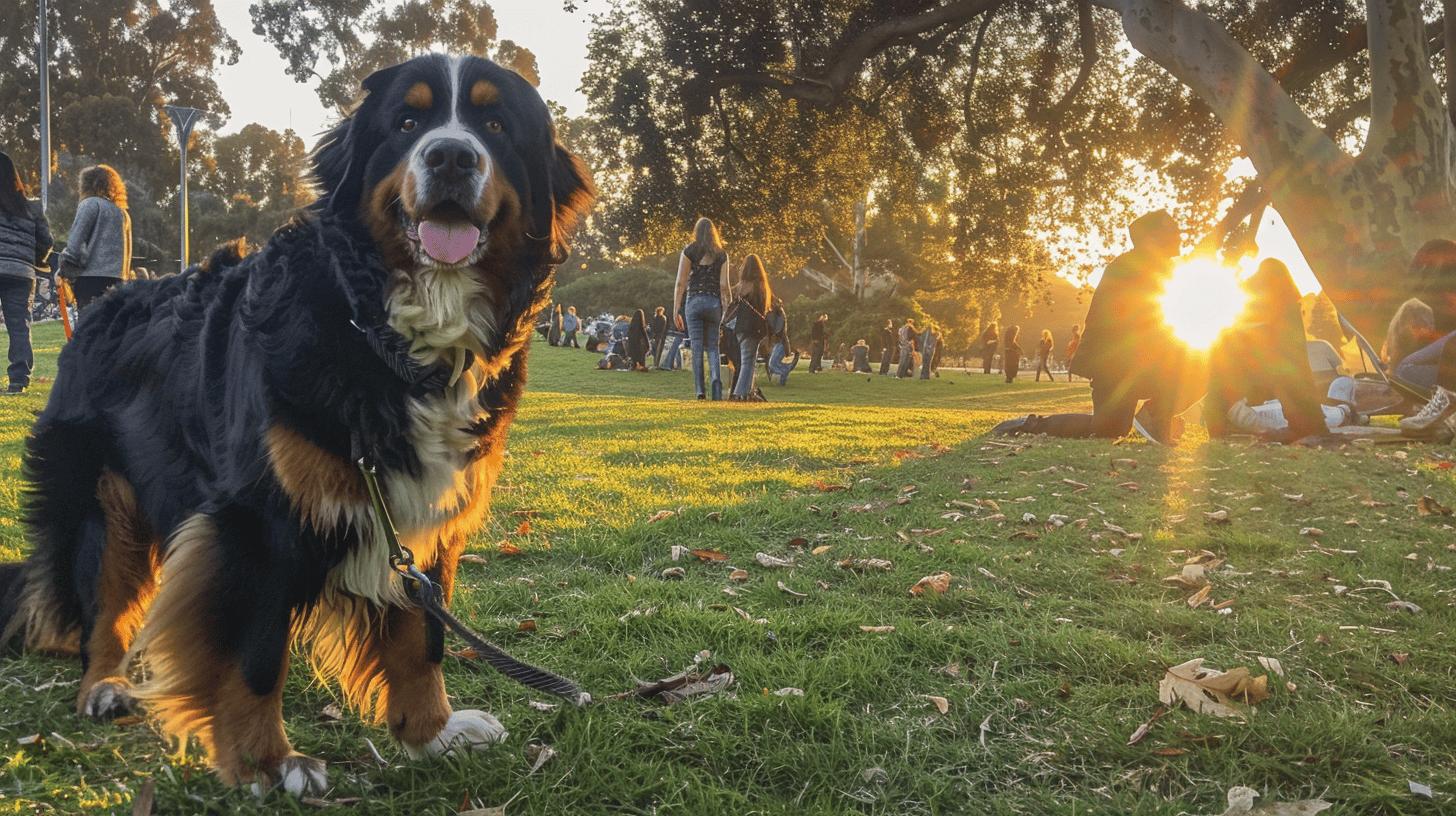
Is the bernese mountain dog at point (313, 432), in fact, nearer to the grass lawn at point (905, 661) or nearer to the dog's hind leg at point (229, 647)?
the dog's hind leg at point (229, 647)

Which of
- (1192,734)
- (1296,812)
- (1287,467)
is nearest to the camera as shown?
(1296,812)

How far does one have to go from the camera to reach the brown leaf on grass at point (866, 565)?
396 cm

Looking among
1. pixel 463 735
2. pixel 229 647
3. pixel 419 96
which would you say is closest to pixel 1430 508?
pixel 463 735

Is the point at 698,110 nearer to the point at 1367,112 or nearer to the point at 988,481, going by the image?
the point at 988,481

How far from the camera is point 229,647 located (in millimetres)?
1994

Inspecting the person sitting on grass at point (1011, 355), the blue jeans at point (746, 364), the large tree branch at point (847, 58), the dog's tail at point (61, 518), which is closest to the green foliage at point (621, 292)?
the person sitting on grass at point (1011, 355)

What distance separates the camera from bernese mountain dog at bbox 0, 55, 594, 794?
1.97m

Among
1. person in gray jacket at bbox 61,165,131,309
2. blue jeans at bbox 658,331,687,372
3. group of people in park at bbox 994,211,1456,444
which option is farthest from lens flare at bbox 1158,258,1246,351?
blue jeans at bbox 658,331,687,372

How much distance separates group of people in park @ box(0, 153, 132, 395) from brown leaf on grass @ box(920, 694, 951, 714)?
344 inches

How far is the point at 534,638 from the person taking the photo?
3.10 metres

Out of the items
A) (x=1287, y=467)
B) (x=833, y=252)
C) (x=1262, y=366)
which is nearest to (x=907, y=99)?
(x=1262, y=366)

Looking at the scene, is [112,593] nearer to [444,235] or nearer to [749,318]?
[444,235]

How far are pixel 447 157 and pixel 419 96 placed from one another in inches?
10.5

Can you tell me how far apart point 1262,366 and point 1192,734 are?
7936 millimetres
